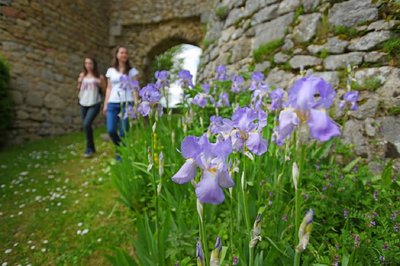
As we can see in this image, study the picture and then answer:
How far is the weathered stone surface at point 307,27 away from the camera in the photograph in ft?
10.5

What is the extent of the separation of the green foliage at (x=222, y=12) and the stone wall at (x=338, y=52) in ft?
1.66

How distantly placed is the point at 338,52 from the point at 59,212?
11.1 feet

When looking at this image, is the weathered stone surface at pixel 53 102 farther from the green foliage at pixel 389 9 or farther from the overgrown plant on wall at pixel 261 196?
the green foliage at pixel 389 9

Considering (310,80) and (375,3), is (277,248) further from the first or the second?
(375,3)

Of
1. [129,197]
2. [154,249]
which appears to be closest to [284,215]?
[154,249]

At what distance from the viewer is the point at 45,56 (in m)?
6.84

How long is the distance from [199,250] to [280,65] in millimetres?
3186

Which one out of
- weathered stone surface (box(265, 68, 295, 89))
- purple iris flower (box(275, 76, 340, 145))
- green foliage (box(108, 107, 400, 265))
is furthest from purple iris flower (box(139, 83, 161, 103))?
weathered stone surface (box(265, 68, 295, 89))

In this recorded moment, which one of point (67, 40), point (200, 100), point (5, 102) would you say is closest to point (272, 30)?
point (200, 100)

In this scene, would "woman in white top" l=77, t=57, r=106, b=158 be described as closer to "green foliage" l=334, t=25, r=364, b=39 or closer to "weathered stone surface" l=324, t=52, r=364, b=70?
"weathered stone surface" l=324, t=52, r=364, b=70

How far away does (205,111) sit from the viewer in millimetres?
3271

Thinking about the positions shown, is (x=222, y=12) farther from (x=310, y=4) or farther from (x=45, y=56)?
(x=45, y=56)

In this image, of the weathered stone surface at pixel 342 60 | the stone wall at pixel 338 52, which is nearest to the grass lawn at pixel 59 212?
the stone wall at pixel 338 52

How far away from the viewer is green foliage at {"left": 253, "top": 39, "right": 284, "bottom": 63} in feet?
11.9
